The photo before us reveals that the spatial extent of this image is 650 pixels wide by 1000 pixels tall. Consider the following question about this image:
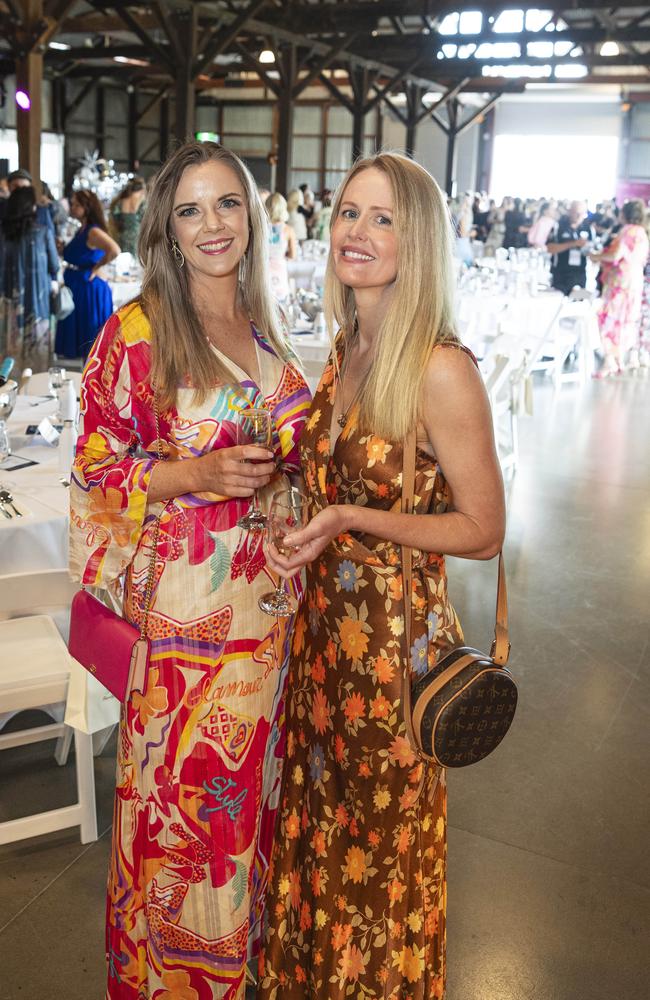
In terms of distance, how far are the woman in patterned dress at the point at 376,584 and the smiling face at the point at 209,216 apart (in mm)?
201

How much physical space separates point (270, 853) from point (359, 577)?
639 mm

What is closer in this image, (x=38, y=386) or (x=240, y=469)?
(x=240, y=469)

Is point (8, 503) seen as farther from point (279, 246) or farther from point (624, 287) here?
point (624, 287)

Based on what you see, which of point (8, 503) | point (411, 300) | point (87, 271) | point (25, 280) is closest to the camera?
point (411, 300)

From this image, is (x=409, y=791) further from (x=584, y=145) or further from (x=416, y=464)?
(x=584, y=145)

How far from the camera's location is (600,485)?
630cm

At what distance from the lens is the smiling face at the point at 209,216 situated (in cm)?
171

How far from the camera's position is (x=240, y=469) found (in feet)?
4.96

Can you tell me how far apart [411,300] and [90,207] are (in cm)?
697

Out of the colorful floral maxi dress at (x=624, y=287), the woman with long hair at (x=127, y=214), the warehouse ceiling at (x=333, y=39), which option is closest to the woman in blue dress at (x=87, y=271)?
the woman with long hair at (x=127, y=214)

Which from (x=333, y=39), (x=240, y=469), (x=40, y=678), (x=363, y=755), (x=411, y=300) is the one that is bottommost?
(x=40, y=678)

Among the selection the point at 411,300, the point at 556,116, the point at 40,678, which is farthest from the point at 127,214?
the point at 556,116

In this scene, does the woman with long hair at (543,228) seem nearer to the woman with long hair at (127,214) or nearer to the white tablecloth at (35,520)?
the woman with long hair at (127,214)

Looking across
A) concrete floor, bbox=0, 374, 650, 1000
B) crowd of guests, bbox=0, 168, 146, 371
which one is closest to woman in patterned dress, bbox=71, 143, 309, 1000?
concrete floor, bbox=0, 374, 650, 1000
